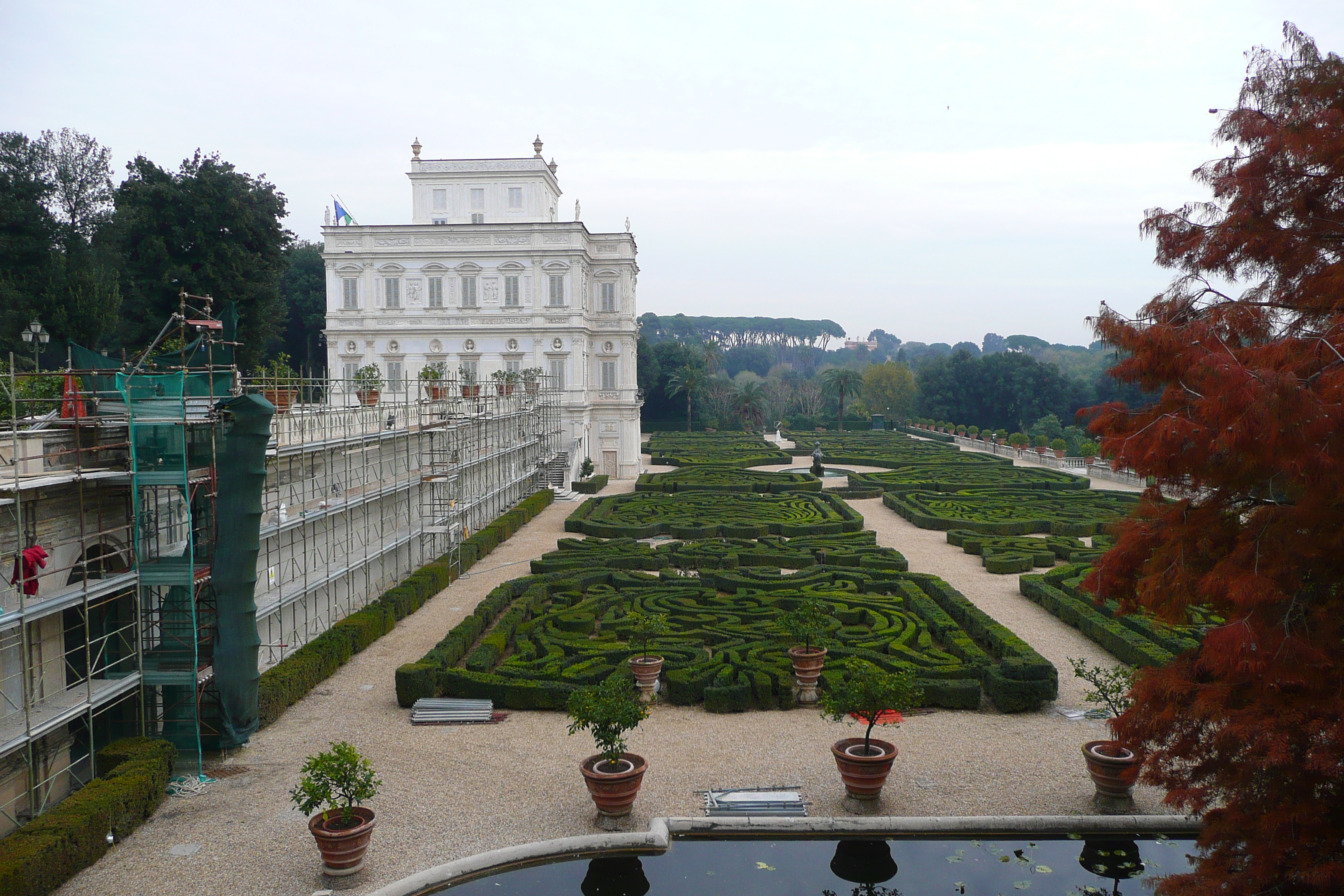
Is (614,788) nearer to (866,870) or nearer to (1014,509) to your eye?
(866,870)

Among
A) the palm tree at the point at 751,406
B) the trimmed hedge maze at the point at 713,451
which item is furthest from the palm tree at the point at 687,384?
the trimmed hedge maze at the point at 713,451

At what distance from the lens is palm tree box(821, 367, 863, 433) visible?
77688mm

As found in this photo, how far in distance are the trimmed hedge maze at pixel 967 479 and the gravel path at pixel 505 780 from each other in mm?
22579

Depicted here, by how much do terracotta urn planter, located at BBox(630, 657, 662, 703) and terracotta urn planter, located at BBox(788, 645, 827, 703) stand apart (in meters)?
2.12

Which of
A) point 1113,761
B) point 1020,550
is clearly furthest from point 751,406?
point 1113,761

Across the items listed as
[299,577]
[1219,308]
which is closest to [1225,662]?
[1219,308]

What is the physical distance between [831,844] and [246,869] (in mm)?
6003

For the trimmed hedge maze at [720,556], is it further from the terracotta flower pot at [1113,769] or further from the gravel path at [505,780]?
the terracotta flower pot at [1113,769]

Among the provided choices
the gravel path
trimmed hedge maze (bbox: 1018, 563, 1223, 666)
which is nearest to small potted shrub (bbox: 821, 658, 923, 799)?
the gravel path

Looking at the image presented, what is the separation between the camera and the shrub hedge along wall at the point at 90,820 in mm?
8547

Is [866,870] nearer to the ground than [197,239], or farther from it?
nearer to the ground

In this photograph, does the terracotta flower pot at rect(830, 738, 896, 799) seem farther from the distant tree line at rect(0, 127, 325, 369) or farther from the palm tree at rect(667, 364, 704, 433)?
the palm tree at rect(667, 364, 704, 433)

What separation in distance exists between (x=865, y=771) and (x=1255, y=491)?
5054 mm

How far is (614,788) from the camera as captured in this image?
10.2m
